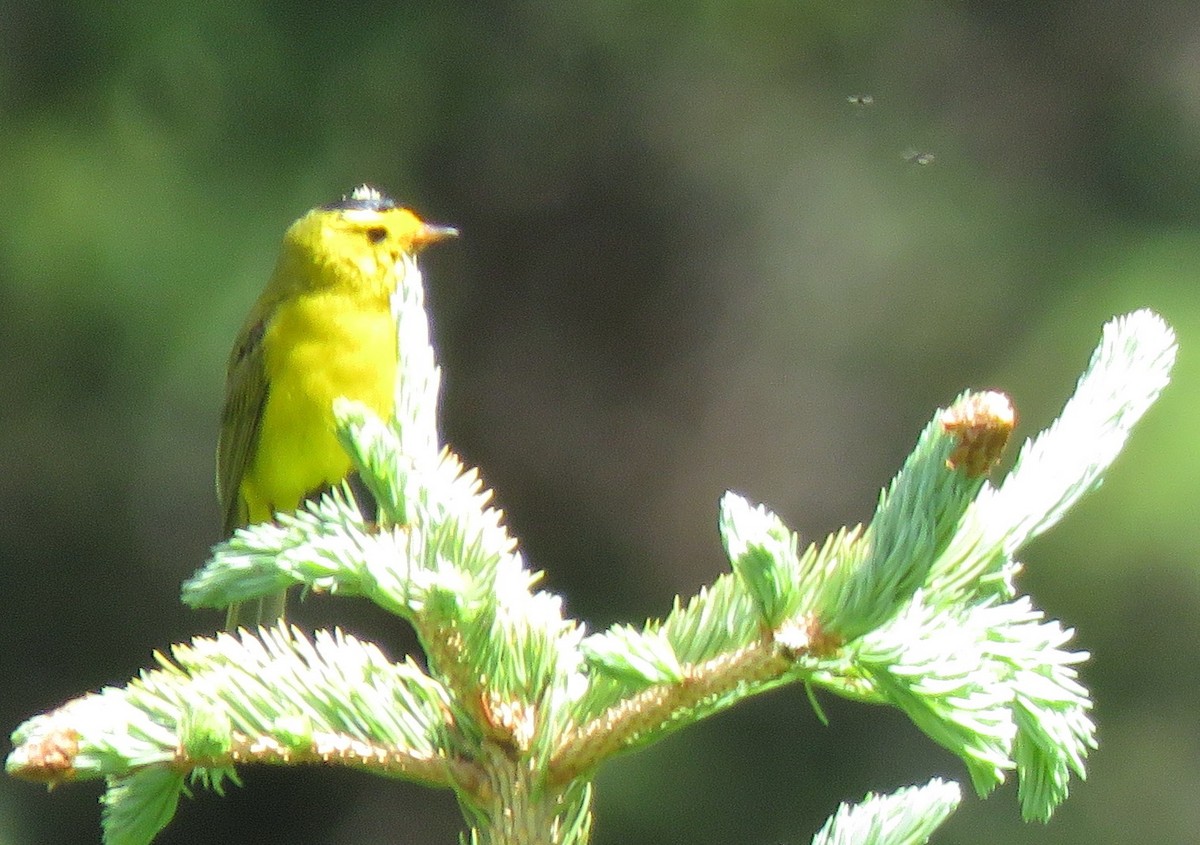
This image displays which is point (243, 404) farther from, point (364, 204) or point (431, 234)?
point (431, 234)

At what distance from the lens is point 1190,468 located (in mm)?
4984

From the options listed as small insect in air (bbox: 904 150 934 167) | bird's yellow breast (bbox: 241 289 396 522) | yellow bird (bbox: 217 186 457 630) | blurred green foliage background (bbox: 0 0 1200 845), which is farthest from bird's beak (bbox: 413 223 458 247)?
small insect in air (bbox: 904 150 934 167)

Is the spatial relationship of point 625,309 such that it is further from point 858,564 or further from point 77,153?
point 858,564

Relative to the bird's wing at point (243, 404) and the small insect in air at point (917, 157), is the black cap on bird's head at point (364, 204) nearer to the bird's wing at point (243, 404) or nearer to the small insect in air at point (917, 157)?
the bird's wing at point (243, 404)

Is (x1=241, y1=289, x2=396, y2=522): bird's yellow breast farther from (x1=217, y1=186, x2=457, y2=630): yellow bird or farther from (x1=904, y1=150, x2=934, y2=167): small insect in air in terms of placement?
(x1=904, y1=150, x2=934, y2=167): small insect in air

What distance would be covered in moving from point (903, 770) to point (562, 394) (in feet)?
5.50

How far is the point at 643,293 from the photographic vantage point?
6180mm

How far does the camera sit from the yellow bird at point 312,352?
2664 mm

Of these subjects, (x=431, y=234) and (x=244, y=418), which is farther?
(x=244, y=418)

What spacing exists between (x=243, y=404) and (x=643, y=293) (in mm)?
3391

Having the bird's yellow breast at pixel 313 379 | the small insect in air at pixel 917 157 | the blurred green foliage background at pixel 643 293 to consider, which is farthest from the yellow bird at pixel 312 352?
the small insect in air at pixel 917 157

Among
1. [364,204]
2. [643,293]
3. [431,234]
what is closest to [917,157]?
[643,293]

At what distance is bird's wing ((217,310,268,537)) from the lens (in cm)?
287

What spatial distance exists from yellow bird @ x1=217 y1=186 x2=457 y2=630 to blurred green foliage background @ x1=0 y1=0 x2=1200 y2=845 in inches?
73.3
